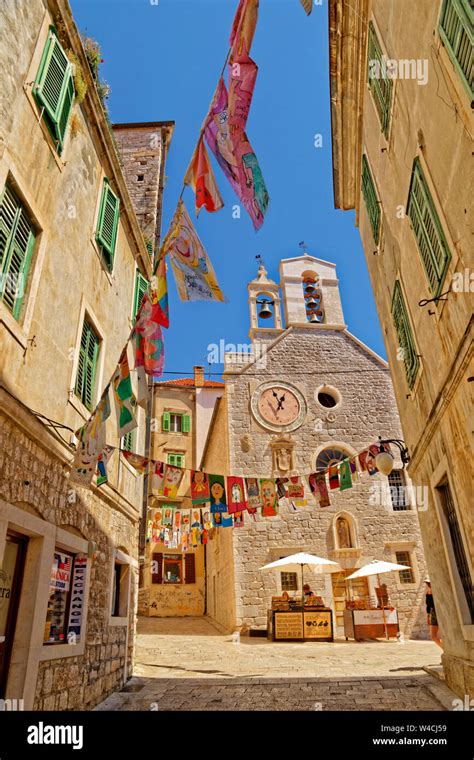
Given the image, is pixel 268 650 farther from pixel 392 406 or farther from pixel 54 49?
pixel 54 49

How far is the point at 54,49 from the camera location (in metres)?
6.45

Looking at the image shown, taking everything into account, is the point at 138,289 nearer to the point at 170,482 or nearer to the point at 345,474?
the point at 170,482

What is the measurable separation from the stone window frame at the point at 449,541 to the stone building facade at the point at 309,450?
9942mm

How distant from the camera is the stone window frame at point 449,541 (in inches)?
231

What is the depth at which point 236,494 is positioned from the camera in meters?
9.50

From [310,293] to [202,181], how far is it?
60.2 ft

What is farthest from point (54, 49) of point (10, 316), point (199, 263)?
point (10, 316)

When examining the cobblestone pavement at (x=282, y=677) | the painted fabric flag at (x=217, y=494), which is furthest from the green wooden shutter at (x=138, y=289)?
the cobblestone pavement at (x=282, y=677)

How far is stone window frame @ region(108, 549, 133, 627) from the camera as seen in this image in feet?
25.6

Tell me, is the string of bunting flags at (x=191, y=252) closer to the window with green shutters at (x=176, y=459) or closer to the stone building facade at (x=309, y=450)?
the stone building facade at (x=309, y=450)

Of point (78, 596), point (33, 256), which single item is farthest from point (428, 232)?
point (78, 596)

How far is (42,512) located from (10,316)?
211 centimetres

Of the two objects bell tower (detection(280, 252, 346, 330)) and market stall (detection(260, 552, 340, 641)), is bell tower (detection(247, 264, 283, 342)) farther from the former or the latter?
market stall (detection(260, 552, 340, 641))
